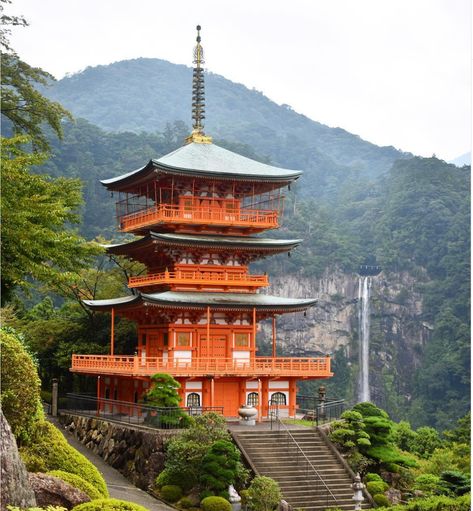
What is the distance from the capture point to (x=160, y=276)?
3375cm

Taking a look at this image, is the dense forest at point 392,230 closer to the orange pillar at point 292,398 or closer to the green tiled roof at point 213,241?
the green tiled roof at point 213,241

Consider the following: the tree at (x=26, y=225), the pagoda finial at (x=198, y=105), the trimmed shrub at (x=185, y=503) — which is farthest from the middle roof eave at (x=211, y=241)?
the trimmed shrub at (x=185, y=503)

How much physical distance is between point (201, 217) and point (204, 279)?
2.29 meters

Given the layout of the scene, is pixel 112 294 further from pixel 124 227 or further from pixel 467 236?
pixel 467 236

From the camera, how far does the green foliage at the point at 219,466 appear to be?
2492 centimetres

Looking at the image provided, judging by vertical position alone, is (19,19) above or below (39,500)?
above

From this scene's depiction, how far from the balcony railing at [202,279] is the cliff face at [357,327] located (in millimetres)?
59529

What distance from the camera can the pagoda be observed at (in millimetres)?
32031

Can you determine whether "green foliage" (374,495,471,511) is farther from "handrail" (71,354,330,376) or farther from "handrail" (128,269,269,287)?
"handrail" (128,269,269,287)

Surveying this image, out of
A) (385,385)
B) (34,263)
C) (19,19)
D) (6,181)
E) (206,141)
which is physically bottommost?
(385,385)

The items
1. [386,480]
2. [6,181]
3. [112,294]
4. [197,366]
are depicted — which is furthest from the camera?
[112,294]

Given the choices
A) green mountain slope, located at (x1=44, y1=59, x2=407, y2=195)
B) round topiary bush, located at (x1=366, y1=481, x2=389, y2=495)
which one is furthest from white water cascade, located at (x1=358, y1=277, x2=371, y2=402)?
green mountain slope, located at (x1=44, y1=59, x2=407, y2=195)

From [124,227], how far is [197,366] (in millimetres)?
7528

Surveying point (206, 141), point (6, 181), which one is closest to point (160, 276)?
point (206, 141)
